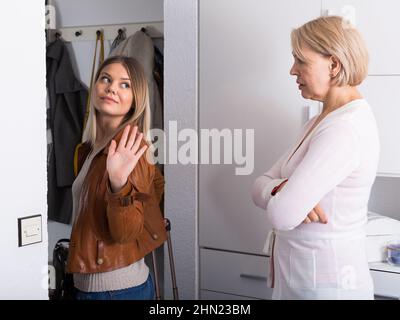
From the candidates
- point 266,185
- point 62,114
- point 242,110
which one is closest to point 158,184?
point 242,110

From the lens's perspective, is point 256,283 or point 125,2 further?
point 125,2

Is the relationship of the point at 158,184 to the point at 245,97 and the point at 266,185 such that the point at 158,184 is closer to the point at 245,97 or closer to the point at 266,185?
the point at 245,97

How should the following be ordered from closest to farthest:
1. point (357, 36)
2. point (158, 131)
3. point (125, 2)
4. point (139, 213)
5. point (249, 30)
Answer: point (357, 36), point (139, 213), point (249, 30), point (158, 131), point (125, 2)

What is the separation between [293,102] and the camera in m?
1.57

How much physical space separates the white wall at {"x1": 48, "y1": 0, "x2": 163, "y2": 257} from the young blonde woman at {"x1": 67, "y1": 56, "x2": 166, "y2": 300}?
97 cm

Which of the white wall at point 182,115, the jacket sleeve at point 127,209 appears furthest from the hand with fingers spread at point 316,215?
the white wall at point 182,115

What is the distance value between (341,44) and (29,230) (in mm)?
826

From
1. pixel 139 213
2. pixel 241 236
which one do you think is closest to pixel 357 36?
pixel 139 213

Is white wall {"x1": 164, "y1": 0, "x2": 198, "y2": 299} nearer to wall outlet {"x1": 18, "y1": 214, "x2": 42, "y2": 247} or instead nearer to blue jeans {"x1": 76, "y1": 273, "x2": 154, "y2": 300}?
blue jeans {"x1": 76, "y1": 273, "x2": 154, "y2": 300}

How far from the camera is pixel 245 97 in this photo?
1.64 metres

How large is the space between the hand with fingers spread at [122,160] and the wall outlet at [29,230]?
0.70 feet
